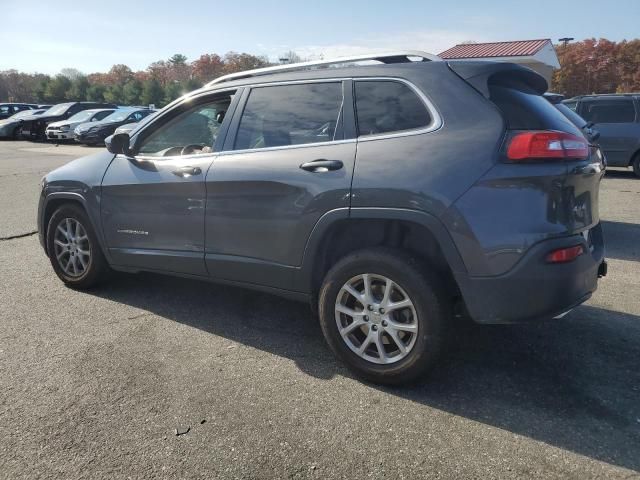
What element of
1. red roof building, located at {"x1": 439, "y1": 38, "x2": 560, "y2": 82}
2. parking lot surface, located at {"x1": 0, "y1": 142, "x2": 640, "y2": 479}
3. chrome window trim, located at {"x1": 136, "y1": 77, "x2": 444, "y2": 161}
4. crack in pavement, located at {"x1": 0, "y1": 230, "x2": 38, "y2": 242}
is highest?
red roof building, located at {"x1": 439, "y1": 38, "x2": 560, "y2": 82}

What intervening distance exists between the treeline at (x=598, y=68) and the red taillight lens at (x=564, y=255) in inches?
2051

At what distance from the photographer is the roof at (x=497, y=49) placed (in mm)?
28061

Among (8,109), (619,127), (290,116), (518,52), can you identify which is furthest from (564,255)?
(8,109)

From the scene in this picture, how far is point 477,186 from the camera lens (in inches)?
105

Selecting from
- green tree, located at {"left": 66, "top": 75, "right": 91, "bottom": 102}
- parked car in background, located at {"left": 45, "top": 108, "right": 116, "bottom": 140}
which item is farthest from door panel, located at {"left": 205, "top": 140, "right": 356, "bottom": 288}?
green tree, located at {"left": 66, "top": 75, "right": 91, "bottom": 102}

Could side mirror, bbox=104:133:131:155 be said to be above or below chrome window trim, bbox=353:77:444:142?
below

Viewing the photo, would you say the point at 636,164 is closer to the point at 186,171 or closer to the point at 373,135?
the point at 373,135

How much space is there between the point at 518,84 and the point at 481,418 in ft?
6.33

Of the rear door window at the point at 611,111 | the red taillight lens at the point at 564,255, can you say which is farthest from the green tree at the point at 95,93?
the red taillight lens at the point at 564,255

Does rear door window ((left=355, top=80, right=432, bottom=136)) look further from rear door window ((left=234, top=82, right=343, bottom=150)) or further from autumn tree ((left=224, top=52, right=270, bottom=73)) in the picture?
autumn tree ((left=224, top=52, right=270, bottom=73))

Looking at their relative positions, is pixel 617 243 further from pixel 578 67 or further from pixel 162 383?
→ pixel 578 67

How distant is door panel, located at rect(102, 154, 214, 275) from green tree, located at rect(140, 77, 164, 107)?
5392 cm

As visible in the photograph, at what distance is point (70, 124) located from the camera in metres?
22.1

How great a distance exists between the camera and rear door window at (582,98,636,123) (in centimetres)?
1198
